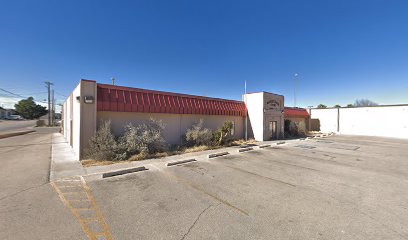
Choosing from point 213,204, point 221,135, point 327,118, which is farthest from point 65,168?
point 327,118

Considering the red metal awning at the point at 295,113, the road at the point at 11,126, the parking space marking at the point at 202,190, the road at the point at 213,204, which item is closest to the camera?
the road at the point at 213,204

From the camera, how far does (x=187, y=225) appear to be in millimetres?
3666

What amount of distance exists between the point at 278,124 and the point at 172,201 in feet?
61.3

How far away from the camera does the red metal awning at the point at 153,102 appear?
1016 centimetres

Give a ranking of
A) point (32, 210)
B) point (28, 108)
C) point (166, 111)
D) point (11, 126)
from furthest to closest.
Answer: point (28, 108) < point (11, 126) < point (166, 111) < point (32, 210)

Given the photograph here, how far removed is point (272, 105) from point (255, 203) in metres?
16.7

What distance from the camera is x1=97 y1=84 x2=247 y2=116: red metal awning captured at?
33.3ft

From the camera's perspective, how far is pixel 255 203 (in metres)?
4.77

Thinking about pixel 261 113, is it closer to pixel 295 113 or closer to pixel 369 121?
pixel 295 113

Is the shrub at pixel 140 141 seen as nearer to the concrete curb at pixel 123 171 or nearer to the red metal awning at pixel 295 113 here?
the concrete curb at pixel 123 171

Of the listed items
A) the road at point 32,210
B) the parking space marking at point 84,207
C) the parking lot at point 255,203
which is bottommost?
the parking lot at point 255,203

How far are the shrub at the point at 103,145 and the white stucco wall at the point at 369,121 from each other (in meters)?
33.9

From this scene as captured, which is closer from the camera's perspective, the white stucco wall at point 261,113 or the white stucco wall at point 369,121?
the white stucco wall at point 261,113

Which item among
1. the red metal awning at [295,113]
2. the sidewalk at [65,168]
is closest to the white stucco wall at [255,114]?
the red metal awning at [295,113]
